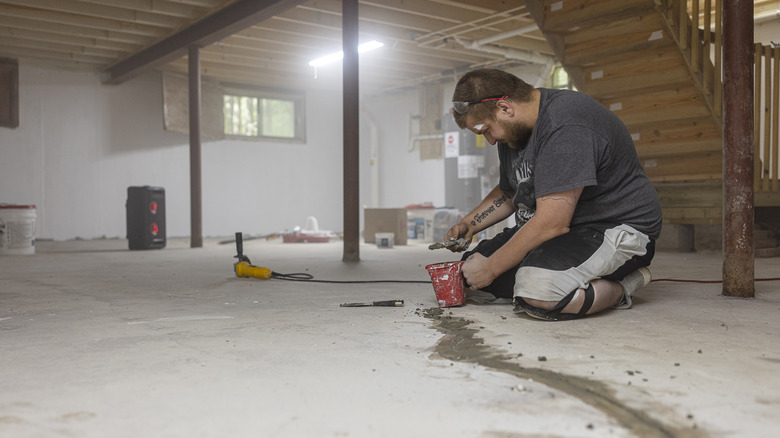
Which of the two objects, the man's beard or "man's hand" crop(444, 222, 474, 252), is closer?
the man's beard

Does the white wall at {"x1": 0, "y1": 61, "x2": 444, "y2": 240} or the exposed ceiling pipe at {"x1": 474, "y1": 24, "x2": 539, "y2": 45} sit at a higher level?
the exposed ceiling pipe at {"x1": 474, "y1": 24, "x2": 539, "y2": 45}

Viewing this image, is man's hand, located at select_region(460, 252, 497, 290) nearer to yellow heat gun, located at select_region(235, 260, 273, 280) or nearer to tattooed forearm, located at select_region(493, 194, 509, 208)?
tattooed forearm, located at select_region(493, 194, 509, 208)

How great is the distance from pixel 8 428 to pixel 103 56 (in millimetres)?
8320

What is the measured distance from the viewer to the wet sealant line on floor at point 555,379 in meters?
1.15

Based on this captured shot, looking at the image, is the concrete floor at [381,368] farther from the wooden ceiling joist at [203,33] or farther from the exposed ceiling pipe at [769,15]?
the exposed ceiling pipe at [769,15]

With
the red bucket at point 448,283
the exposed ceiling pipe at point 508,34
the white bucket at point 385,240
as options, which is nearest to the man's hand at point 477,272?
the red bucket at point 448,283

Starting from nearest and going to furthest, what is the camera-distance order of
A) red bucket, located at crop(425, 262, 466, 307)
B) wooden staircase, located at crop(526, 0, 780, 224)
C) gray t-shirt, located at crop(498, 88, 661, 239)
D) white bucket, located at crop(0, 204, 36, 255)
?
gray t-shirt, located at crop(498, 88, 661, 239)
red bucket, located at crop(425, 262, 466, 307)
wooden staircase, located at crop(526, 0, 780, 224)
white bucket, located at crop(0, 204, 36, 255)

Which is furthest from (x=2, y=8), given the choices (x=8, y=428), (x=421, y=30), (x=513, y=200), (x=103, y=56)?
A: (x=8, y=428)

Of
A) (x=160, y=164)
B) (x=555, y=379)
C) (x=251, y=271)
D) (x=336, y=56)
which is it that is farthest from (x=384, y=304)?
(x=160, y=164)

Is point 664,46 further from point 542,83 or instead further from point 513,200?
point 542,83

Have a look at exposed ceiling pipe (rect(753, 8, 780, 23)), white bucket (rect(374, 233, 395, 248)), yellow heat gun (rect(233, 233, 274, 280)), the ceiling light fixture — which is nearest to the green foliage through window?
the ceiling light fixture

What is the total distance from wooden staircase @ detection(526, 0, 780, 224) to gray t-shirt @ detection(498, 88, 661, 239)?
222 cm

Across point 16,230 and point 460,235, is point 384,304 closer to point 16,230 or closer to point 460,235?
point 460,235

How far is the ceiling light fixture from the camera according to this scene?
7.76 m
